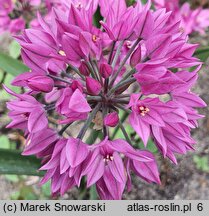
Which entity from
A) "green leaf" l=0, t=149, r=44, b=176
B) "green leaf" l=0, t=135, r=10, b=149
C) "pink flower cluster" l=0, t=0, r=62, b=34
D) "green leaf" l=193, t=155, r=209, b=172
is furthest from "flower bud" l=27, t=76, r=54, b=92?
"green leaf" l=193, t=155, r=209, b=172

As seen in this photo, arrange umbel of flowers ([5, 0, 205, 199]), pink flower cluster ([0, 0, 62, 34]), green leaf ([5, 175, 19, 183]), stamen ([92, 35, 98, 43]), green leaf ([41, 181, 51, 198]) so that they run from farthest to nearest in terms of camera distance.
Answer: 1. green leaf ([5, 175, 19, 183])
2. green leaf ([41, 181, 51, 198])
3. pink flower cluster ([0, 0, 62, 34])
4. stamen ([92, 35, 98, 43])
5. umbel of flowers ([5, 0, 205, 199])

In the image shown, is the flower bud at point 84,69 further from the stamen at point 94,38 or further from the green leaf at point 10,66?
the green leaf at point 10,66

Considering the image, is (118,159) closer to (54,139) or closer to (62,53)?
(54,139)

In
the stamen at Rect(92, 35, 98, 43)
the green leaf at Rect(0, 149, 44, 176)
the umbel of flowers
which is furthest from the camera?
the green leaf at Rect(0, 149, 44, 176)

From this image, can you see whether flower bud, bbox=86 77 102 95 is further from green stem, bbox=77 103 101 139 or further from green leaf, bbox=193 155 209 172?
green leaf, bbox=193 155 209 172

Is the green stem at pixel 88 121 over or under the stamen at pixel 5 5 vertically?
under

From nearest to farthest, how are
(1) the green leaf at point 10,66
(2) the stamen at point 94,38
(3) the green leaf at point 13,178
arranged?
(2) the stamen at point 94,38 → (1) the green leaf at point 10,66 → (3) the green leaf at point 13,178

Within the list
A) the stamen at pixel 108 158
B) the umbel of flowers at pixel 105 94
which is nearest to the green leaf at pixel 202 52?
the umbel of flowers at pixel 105 94

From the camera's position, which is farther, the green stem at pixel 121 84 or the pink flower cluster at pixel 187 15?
the pink flower cluster at pixel 187 15

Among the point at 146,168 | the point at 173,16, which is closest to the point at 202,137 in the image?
the point at 173,16

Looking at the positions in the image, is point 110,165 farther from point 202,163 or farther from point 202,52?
point 202,163
